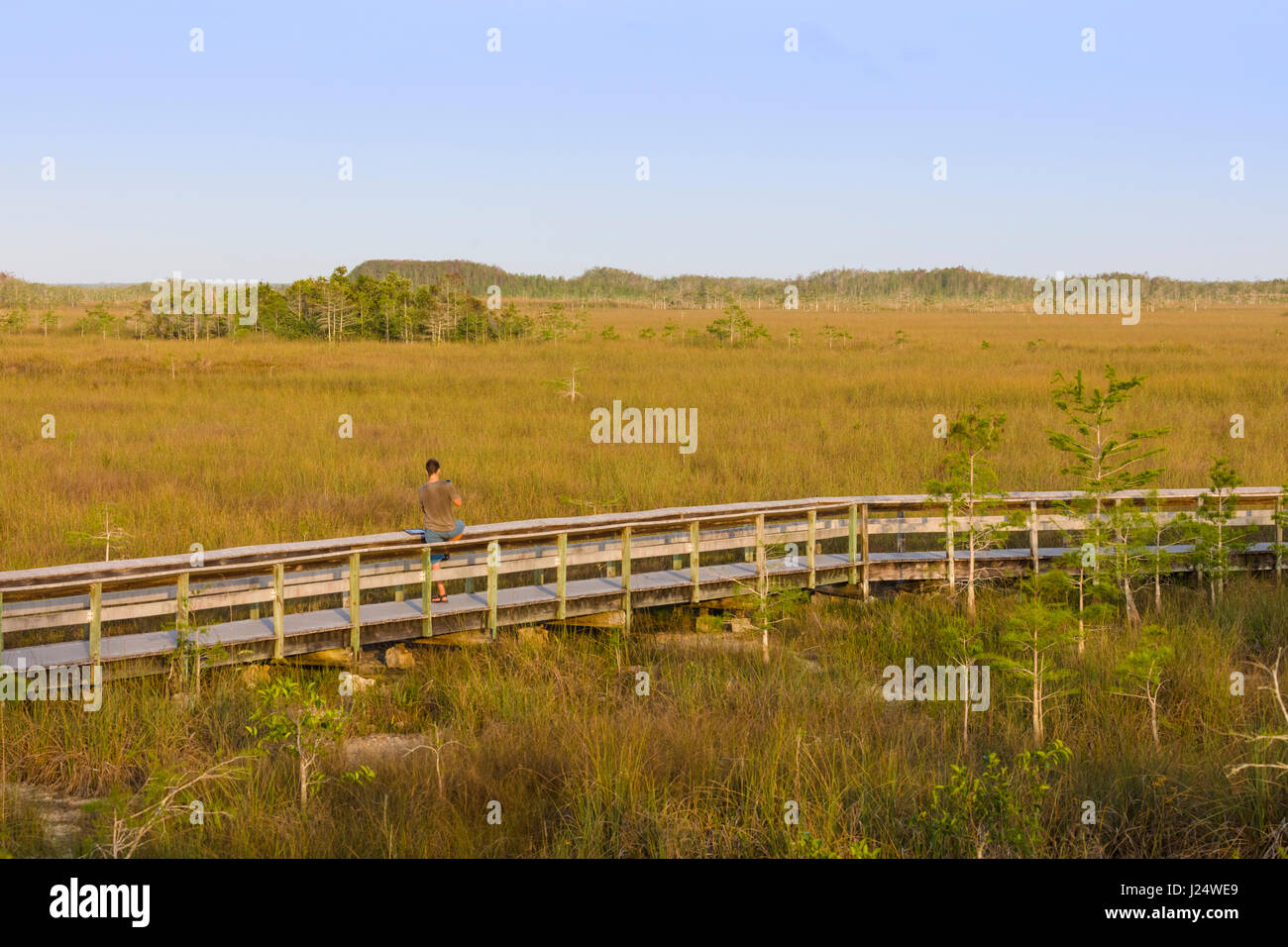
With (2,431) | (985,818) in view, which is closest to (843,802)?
(985,818)

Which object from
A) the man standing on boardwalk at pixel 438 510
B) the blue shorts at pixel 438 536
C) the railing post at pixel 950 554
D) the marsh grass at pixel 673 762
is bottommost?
the marsh grass at pixel 673 762

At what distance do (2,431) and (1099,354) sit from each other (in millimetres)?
41744

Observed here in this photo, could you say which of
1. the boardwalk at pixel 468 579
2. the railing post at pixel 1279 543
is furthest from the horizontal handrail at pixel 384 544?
the railing post at pixel 1279 543

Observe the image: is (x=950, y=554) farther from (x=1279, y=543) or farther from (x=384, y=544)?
(x=384, y=544)

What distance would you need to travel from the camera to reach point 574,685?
34.3ft

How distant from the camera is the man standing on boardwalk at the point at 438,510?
11664mm

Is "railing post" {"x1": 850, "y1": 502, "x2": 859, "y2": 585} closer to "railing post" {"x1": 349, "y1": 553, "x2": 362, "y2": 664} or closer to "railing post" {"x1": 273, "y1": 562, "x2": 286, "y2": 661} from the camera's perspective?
"railing post" {"x1": 349, "y1": 553, "x2": 362, "y2": 664}

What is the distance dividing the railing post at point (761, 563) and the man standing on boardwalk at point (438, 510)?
136 inches

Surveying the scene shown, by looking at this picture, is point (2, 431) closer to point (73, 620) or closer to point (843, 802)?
point (73, 620)

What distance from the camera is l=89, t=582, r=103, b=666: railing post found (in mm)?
9266

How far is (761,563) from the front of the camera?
12500 mm

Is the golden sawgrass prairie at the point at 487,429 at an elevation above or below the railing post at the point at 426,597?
above

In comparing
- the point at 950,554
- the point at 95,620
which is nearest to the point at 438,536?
the point at 95,620

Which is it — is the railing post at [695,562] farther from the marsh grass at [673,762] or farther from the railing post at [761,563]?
the marsh grass at [673,762]
